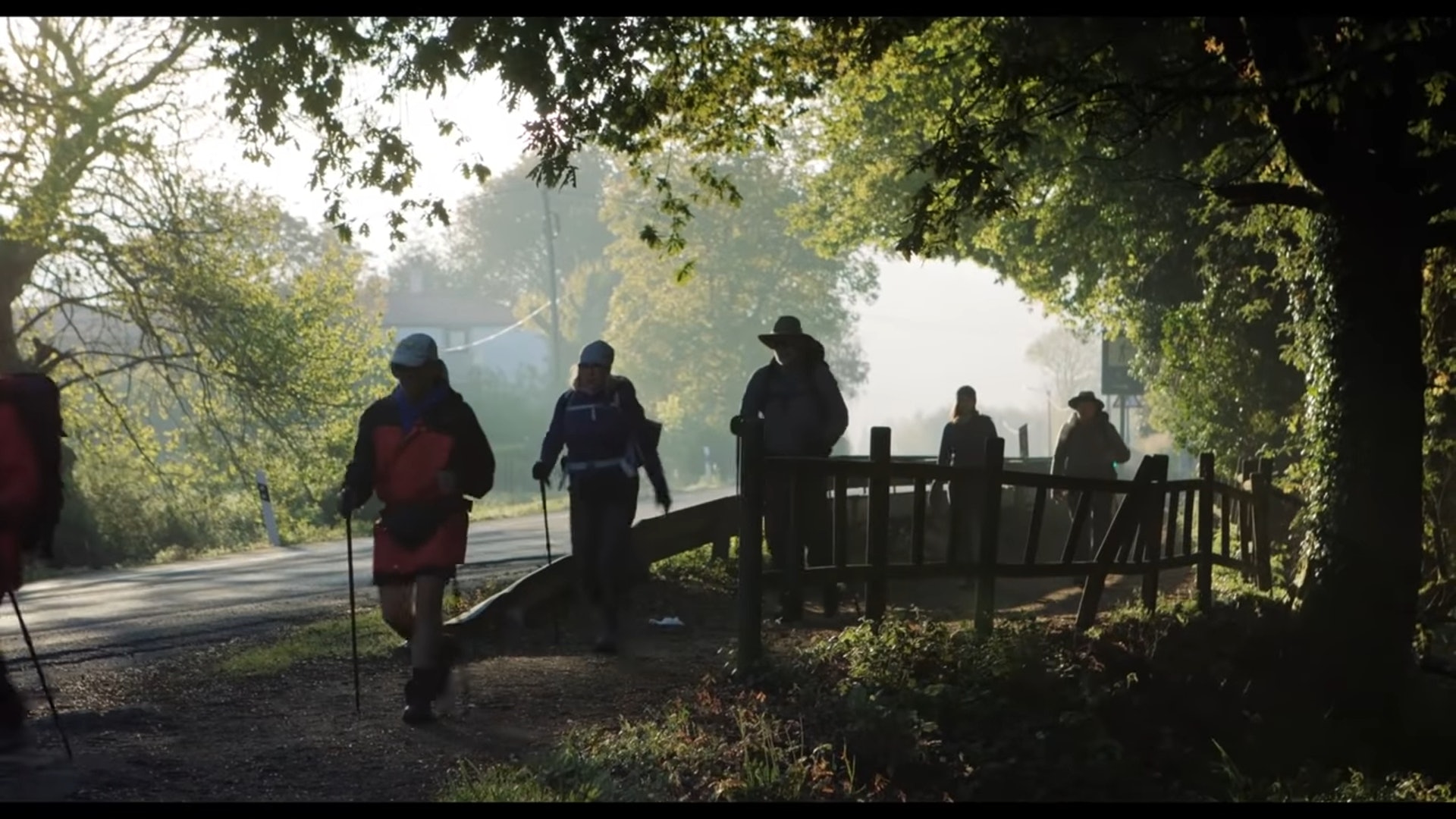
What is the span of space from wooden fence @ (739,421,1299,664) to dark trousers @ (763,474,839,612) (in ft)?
0.09

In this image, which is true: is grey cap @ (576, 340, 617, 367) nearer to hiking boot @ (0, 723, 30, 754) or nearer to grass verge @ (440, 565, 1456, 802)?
grass verge @ (440, 565, 1456, 802)

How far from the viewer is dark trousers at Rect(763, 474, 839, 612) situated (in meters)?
10.5

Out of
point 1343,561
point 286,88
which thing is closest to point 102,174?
point 286,88

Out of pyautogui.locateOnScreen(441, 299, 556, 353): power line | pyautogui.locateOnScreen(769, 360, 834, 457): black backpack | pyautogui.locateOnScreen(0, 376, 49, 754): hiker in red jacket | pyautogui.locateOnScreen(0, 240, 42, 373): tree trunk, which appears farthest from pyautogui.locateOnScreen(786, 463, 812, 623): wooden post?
pyautogui.locateOnScreen(441, 299, 556, 353): power line

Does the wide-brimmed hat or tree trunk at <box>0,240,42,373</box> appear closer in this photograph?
the wide-brimmed hat

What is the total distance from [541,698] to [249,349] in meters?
19.7

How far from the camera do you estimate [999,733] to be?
9.26 meters

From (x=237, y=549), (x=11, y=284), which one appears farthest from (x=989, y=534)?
(x=237, y=549)

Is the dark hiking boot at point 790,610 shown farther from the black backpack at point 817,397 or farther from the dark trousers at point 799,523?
the black backpack at point 817,397

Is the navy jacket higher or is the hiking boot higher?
the navy jacket

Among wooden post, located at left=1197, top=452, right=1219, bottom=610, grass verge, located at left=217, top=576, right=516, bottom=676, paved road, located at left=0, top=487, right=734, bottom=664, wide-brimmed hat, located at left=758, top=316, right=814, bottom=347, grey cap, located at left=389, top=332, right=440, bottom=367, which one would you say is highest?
wide-brimmed hat, located at left=758, top=316, right=814, bottom=347

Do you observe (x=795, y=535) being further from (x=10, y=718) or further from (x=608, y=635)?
(x=10, y=718)
